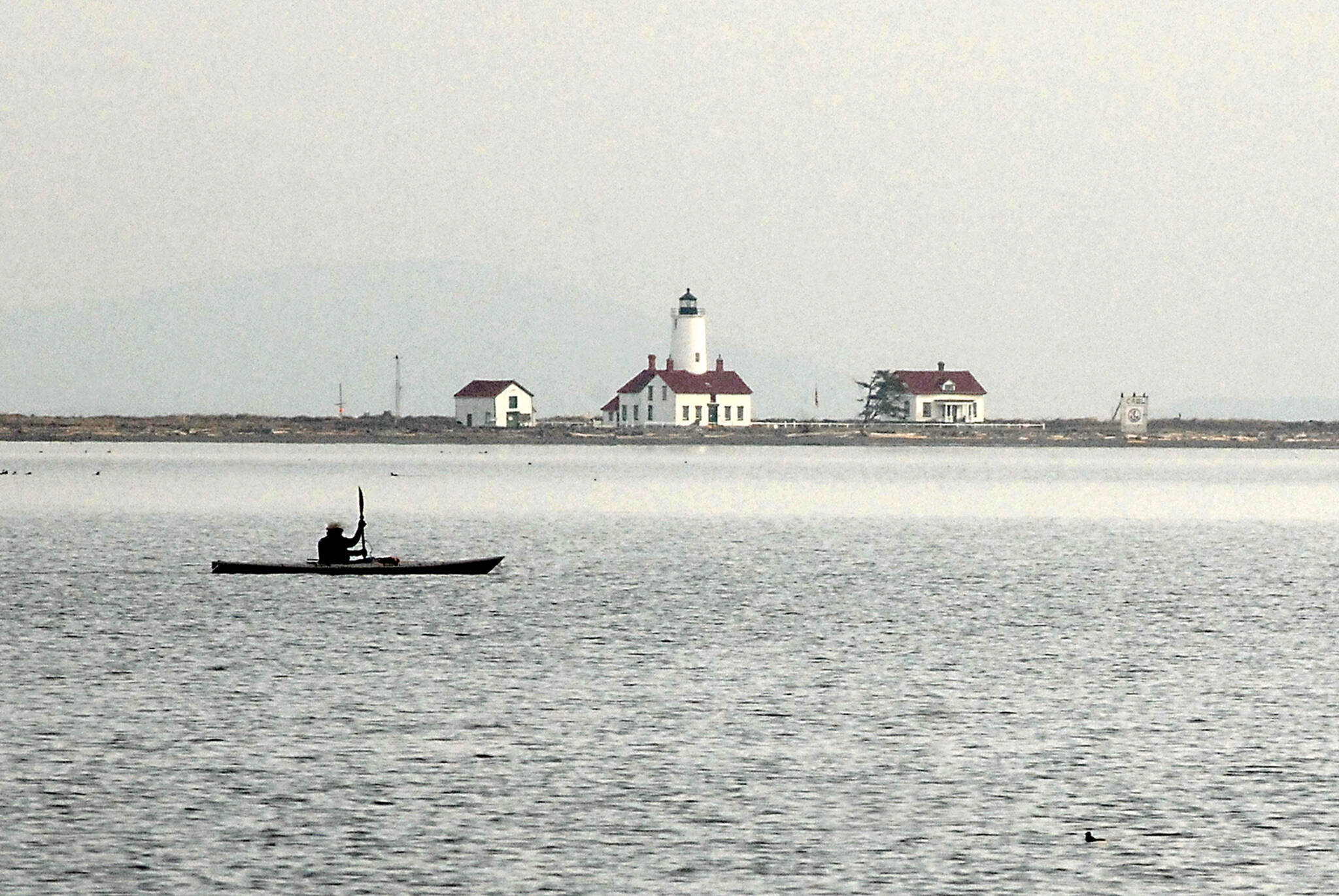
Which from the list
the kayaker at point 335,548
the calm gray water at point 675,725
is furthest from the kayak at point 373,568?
the calm gray water at point 675,725

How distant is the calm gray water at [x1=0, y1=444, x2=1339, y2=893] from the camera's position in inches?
839

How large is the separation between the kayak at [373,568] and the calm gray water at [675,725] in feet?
2.16

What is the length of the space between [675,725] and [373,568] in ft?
75.6

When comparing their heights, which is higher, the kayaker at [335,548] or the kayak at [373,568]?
the kayaker at [335,548]

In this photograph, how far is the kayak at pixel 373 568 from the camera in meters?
51.6

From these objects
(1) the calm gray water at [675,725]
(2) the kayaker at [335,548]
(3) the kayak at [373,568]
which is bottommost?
(1) the calm gray water at [675,725]

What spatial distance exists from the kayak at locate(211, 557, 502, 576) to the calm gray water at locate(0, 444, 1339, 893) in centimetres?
66

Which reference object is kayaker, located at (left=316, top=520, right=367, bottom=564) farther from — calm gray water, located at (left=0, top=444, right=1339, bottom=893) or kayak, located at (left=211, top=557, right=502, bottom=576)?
calm gray water, located at (left=0, top=444, right=1339, bottom=893)

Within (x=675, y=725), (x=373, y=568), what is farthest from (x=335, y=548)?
(x=675, y=725)

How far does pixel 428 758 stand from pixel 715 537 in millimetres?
53997

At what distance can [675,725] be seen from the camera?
97.7 feet

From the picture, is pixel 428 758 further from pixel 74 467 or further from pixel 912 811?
pixel 74 467

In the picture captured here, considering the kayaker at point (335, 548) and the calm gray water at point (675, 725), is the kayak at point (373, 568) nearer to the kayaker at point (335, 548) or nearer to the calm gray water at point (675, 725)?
the kayaker at point (335, 548)

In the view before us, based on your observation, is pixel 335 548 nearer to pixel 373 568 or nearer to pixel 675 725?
pixel 373 568
